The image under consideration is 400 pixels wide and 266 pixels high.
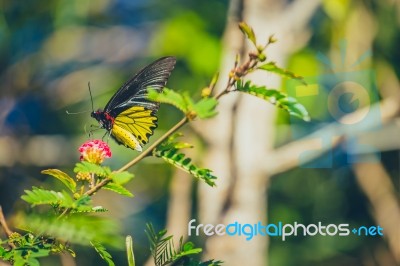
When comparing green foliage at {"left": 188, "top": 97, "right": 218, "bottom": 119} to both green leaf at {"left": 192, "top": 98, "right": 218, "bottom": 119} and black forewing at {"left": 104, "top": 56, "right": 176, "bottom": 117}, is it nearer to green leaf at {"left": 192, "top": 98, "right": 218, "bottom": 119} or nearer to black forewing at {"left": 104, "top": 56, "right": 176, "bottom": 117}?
green leaf at {"left": 192, "top": 98, "right": 218, "bottom": 119}

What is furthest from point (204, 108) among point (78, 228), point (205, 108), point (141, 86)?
point (141, 86)

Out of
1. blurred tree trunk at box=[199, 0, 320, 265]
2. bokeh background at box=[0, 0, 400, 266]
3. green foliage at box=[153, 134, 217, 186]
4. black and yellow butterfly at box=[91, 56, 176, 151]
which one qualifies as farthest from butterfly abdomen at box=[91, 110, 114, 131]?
green foliage at box=[153, 134, 217, 186]

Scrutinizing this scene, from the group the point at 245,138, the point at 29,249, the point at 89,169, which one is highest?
the point at 245,138

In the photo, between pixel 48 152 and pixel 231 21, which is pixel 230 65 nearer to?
pixel 231 21

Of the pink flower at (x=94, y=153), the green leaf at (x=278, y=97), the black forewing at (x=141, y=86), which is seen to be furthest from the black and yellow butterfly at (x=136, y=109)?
the green leaf at (x=278, y=97)

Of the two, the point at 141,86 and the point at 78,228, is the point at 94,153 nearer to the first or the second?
the point at 78,228

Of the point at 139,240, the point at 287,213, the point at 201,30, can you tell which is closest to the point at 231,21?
the point at 201,30
